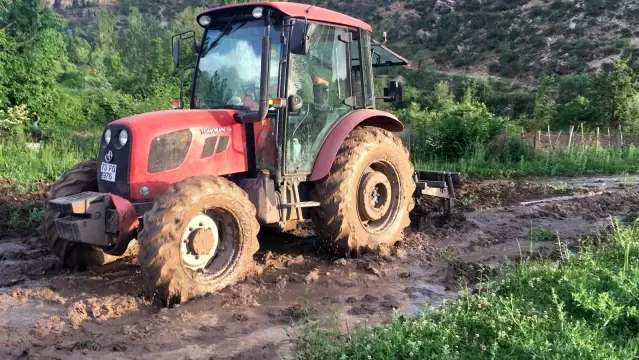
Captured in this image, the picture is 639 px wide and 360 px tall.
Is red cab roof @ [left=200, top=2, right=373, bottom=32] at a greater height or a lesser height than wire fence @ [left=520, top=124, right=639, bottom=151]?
greater

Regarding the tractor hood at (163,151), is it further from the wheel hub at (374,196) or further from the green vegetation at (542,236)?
the green vegetation at (542,236)

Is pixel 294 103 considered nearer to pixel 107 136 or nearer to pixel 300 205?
pixel 300 205

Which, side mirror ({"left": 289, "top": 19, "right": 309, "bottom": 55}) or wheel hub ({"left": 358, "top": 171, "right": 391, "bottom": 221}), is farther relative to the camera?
wheel hub ({"left": 358, "top": 171, "right": 391, "bottom": 221})

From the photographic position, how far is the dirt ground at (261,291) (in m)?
4.16

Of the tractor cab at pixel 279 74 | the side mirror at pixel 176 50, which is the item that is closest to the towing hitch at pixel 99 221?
the tractor cab at pixel 279 74

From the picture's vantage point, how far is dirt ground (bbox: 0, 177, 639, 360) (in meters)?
4.16

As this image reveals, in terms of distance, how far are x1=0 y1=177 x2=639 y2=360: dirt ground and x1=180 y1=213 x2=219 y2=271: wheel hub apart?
1.07 ft

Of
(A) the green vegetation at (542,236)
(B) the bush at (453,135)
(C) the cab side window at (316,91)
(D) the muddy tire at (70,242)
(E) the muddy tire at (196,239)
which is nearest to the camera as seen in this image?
(E) the muddy tire at (196,239)

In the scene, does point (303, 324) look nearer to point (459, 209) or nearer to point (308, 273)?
point (308, 273)

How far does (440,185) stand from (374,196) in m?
1.48

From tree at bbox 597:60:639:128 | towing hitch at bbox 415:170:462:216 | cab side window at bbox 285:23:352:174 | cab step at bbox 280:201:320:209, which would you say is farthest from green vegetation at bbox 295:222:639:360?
tree at bbox 597:60:639:128

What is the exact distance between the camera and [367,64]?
22.5ft

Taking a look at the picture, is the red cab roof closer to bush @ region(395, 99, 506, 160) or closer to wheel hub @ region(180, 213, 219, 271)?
wheel hub @ region(180, 213, 219, 271)

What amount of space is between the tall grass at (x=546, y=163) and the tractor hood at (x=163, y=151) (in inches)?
327
